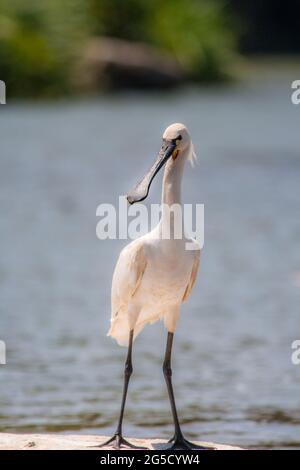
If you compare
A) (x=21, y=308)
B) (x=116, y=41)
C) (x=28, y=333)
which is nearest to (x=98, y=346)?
(x=28, y=333)

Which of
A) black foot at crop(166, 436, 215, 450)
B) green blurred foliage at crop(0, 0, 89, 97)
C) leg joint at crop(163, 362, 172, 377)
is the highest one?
green blurred foliage at crop(0, 0, 89, 97)

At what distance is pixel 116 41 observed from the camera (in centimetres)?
4281

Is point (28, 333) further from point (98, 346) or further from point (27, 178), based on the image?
point (27, 178)

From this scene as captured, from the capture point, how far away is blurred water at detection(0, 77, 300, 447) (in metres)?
11.7

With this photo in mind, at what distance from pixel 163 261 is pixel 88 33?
111ft

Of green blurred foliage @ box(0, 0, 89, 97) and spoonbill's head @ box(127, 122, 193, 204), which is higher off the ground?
green blurred foliage @ box(0, 0, 89, 97)

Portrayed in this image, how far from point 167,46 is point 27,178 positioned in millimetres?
17937

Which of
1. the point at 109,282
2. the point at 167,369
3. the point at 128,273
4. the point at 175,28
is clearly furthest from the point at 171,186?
the point at 175,28

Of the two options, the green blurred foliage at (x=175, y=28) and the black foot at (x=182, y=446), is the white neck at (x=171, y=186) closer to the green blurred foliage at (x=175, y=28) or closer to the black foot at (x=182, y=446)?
the black foot at (x=182, y=446)

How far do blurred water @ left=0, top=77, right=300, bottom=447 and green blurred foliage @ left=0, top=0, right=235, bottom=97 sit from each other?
2998 mm

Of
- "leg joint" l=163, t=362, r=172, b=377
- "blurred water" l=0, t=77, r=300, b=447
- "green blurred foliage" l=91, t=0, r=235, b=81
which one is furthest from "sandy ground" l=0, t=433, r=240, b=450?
"green blurred foliage" l=91, t=0, r=235, b=81

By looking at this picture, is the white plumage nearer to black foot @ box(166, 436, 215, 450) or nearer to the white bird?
the white bird

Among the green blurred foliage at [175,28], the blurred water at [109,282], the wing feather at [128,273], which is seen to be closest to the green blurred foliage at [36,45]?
the blurred water at [109,282]

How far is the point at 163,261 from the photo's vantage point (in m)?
8.34
